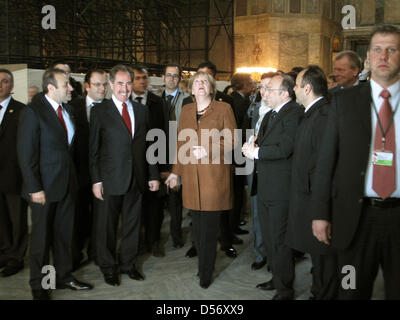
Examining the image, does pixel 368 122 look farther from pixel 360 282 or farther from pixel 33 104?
pixel 33 104

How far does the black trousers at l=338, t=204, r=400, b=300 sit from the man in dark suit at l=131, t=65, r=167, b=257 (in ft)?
8.47

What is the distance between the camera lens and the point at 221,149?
3.47 meters

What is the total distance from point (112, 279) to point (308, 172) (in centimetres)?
194

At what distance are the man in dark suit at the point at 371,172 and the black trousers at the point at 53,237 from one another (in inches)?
86.8

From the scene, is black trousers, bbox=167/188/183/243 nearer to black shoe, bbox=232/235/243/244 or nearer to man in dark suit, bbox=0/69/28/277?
black shoe, bbox=232/235/243/244

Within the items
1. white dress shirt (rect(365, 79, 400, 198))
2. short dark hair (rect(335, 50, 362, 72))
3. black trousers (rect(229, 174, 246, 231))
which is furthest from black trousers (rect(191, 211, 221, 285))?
short dark hair (rect(335, 50, 362, 72))

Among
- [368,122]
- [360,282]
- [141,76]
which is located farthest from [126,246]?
[368,122]

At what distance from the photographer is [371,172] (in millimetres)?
2104

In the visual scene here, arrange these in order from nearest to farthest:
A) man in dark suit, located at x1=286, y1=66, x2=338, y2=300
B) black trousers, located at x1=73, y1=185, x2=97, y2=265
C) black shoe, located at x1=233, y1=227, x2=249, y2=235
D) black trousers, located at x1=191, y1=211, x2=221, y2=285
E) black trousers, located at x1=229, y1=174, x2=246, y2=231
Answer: man in dark suit, located at x1=286, y1=66, x2=338, y2=300 → black trousers, located at x1=191, y1=211, x2=221, y2=285 → black trousers, located at x1=73, y1=185, x2=97, y2=265 → black trousers, located at x1=229, y1=174, x2=246, y2=231 → black shoe, located at x1=233, y1=227, x2=249, y2=235

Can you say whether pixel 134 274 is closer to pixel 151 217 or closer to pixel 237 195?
pixel 151 217

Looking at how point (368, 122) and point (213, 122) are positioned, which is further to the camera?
point (213, 122)

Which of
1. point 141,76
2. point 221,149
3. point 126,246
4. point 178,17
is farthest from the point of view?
point 178,17

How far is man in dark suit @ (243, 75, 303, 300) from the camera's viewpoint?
10.4 ft

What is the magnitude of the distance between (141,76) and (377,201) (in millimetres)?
3055
